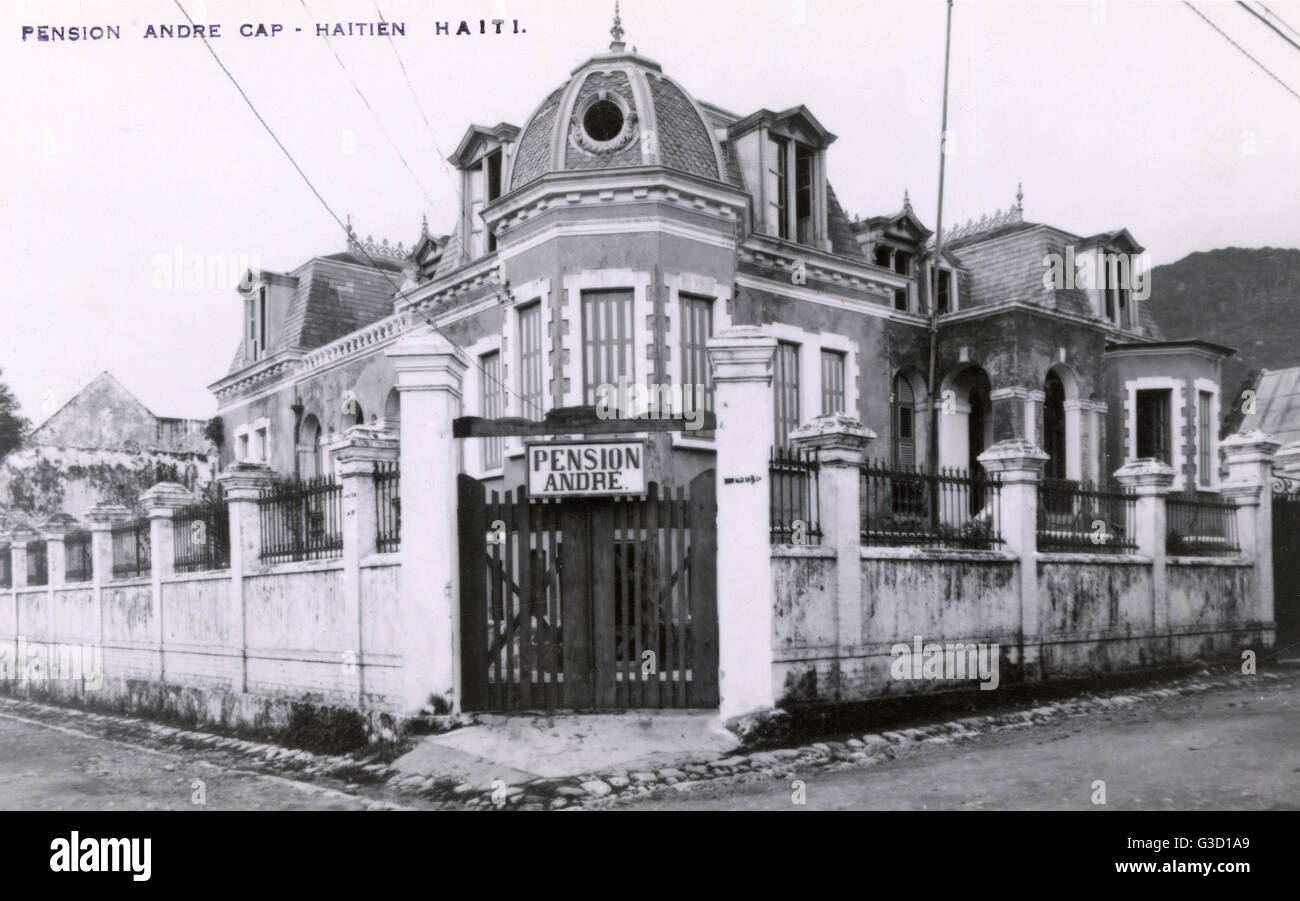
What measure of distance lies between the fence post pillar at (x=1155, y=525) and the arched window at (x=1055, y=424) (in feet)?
17.5

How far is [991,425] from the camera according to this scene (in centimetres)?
2003

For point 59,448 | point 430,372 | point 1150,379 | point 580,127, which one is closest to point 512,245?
point 580,127

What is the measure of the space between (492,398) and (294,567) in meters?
4.98

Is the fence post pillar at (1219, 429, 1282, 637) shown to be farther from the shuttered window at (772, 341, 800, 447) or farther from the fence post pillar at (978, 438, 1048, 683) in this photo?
the shuttered window at (772, 341, 800, 447)

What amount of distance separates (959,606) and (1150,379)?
11502 mm

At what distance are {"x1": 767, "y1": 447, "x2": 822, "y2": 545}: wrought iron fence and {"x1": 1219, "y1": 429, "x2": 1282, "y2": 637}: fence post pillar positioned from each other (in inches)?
341

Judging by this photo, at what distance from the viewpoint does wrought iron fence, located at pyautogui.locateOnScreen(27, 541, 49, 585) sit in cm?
1923

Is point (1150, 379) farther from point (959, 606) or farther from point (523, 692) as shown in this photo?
point (523, 692)

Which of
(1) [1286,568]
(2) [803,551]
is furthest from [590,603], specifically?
(1) [1286,568]

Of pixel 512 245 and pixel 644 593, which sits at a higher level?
pixel 512 245

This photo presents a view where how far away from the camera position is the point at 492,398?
1647cm

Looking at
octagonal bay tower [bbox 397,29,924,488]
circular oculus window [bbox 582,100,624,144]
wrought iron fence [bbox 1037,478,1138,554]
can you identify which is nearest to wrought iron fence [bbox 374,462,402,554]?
octagonal bay tower [bbox 397,29,924,488]

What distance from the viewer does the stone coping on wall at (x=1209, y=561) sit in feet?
50.1
